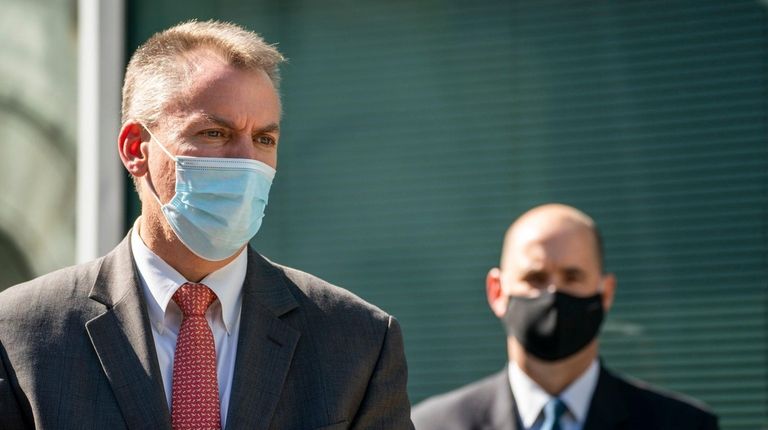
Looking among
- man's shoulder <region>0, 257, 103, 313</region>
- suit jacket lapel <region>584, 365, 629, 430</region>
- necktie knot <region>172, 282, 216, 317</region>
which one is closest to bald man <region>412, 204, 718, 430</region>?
suit jacket lapel <region>584, 365, 629, 430</region>

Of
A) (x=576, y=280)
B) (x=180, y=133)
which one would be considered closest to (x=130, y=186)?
(x=576, y=280)

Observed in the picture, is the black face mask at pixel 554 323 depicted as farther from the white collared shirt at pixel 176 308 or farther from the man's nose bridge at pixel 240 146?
the man's nose bridge at pixel 240 146

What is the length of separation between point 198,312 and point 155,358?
16cm

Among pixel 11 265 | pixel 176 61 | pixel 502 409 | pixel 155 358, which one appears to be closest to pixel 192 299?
pixel 155 358

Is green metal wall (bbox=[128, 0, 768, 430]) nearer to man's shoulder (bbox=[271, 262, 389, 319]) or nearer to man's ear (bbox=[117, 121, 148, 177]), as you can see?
man's shoulder (bbox=[271, 262, 389, 319])

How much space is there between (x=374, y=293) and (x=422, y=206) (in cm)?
47

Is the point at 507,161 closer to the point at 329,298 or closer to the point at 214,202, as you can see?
the point at 329,298

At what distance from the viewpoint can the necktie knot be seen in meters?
3.02

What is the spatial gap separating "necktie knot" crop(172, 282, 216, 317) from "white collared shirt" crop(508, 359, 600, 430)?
1.88 m

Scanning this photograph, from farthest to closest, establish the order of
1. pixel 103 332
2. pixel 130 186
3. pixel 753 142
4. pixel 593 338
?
pixel 130 186, pixel 753 142, pixel 593 338, pixel 103 332

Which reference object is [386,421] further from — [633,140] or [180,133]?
[633,140]

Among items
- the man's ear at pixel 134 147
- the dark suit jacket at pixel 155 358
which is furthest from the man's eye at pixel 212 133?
the dark suit jacket at pixel 155 358

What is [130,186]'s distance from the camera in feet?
22.0

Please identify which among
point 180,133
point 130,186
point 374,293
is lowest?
point 374,293
